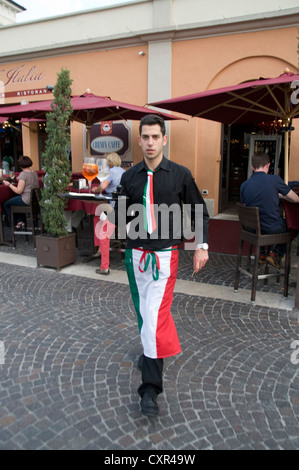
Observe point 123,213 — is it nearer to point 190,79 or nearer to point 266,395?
point 266,395

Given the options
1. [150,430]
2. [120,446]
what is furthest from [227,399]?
[120,446]

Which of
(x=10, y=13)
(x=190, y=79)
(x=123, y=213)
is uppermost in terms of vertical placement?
(x=10, y=13)

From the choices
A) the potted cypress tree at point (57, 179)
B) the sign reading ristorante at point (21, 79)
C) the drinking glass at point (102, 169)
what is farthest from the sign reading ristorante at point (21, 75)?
the drinking glass at point (102, 169)

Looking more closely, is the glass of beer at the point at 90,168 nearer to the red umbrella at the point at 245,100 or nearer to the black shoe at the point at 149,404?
the red umbrella at the point at 245,100

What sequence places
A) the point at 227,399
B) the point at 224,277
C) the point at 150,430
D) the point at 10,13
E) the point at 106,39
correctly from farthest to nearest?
the point at 10,13 < the point at 106,39 < the point at 224,277 < the point at 227,399 < the point at 150,430

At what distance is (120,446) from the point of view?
6.99 ft

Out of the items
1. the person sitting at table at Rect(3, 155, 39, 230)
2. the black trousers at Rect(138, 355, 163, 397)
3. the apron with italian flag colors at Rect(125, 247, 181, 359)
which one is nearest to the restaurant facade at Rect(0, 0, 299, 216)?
the person sitting at table at Rect(3, 155, 39, 230)

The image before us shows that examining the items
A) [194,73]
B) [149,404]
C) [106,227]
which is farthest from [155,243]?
[194,73]

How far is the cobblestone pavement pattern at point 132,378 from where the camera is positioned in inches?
87.4

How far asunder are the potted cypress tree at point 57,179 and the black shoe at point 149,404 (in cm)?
339

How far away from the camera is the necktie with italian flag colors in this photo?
2.44 metres

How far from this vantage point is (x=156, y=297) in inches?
95.5
